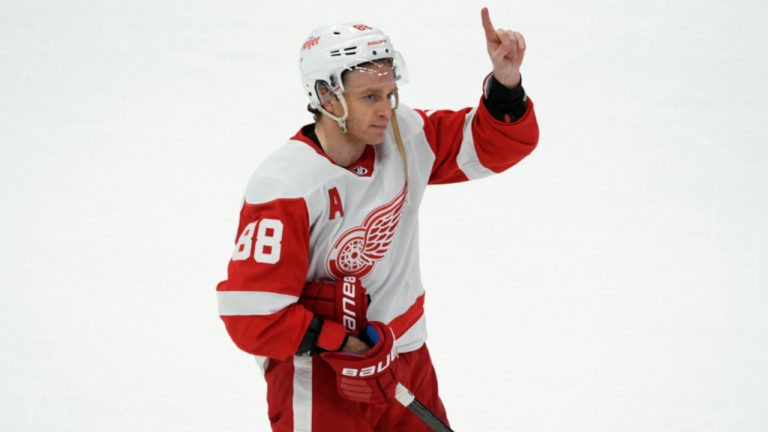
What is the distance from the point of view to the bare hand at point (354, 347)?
2148 mm

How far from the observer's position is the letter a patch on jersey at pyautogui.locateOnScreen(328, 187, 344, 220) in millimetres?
2137

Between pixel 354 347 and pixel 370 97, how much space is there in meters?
0.52

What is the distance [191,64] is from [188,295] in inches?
76.4

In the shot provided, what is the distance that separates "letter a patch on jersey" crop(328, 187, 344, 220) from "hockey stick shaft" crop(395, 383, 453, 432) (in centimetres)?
42

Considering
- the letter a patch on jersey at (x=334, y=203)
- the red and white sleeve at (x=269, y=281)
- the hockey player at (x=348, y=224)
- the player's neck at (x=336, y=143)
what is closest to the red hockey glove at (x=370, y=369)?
the hockey player at (x=348, y=224)

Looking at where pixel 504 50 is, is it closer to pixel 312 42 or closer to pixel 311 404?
pixel 312 42

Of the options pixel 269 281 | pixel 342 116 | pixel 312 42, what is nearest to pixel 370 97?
pixel 342 116

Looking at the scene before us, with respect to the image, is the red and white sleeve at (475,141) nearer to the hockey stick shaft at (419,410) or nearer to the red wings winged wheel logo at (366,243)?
the red wings winged wheel logo at (366,243)

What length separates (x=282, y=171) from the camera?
211cm

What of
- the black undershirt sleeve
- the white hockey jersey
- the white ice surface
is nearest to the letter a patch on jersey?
the white hockey jersey

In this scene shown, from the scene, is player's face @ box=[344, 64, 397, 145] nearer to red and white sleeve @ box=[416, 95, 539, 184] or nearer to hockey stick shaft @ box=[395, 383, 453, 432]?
red and white sleeve @ box=[416, 95, 539, 184]

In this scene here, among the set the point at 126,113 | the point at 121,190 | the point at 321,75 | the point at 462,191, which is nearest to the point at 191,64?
the point at 126,113

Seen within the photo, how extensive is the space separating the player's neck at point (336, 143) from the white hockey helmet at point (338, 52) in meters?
0.05

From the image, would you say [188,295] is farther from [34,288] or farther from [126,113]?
[126,113]
